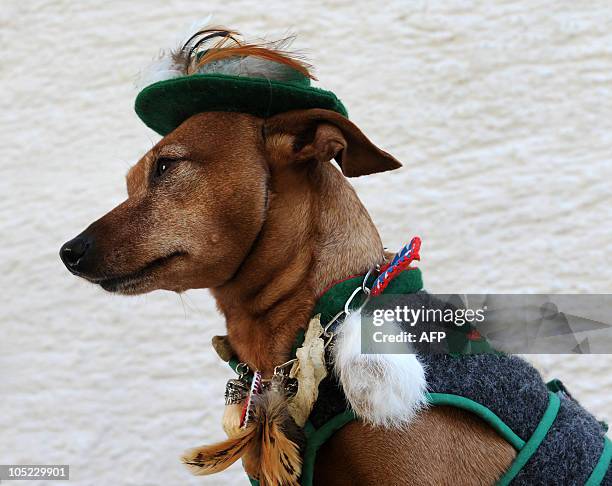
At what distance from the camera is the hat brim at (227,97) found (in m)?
1.46

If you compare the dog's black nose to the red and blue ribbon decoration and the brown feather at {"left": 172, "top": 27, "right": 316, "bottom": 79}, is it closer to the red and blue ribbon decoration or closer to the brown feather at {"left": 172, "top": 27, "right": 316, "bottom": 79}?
the brown feather at {"left": 172, "top": 27, "right": 316, "bottom": 79}

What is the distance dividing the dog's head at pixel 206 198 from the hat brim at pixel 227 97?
0.09ft

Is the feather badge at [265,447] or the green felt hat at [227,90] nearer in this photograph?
the feather badge at [265,447]

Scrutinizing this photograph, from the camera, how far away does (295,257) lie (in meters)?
1.49

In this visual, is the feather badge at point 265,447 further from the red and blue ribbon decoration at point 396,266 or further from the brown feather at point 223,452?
the red and blue ribbon decoration at point 396,266

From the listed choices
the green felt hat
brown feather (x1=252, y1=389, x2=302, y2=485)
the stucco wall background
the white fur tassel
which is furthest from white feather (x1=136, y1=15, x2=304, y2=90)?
the stucco wall background

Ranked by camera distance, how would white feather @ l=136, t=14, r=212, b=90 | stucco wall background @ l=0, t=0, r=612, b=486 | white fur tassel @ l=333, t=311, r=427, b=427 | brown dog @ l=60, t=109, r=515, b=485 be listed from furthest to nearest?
stucco wall background @ l=0, t=0, r=612, b=486 < white feather @ l=136, t=14, r=212, b=90 < brown dog @ l=60, t=109, r=515, b=485 < white fur tassel @ l=333, t=311, r=427, b=427

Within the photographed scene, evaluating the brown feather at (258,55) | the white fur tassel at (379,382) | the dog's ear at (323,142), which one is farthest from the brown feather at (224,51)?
the white fur tassel at (379,382)

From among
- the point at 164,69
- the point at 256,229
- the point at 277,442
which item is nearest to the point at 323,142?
the point at 256,229

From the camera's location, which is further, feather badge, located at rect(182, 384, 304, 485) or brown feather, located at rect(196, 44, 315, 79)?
brown feather, located at rect(196, 44, 315, 79)

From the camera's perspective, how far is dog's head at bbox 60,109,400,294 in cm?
143

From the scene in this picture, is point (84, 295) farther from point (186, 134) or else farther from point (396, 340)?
point (396, 340)

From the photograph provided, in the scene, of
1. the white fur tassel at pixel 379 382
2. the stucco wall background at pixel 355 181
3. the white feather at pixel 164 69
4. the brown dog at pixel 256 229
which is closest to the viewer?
the white fur tassel at pixel 379 382

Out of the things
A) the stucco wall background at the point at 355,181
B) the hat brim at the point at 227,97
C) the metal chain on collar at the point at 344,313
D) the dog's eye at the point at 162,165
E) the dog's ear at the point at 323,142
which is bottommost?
the stucco wall background at the point at 355,181
